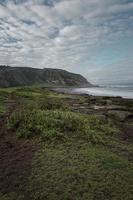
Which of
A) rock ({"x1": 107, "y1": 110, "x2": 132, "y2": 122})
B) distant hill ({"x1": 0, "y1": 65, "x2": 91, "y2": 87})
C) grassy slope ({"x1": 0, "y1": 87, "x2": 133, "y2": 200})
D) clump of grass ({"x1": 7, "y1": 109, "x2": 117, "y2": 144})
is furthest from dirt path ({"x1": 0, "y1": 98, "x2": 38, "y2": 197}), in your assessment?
distant hill ({"x1": 0, "y1": 65, "x2": 91, "y2": 87})

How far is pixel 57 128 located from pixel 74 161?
3.05 meters

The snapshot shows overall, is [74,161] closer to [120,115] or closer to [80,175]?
[80,175]

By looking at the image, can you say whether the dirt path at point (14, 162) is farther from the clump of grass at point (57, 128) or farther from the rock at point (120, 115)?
the rock at point (120, 115)

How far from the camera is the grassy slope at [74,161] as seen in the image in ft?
17.2

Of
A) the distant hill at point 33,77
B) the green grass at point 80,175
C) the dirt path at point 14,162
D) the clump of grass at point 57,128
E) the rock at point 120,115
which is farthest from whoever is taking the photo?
the distant hill at point 33,77

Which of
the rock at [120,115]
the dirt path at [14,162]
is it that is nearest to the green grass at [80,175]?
the dirt path at [14,162]

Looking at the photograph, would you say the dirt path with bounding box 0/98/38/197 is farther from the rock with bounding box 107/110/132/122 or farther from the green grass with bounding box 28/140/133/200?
the rock with bounding box 107/110/132/122

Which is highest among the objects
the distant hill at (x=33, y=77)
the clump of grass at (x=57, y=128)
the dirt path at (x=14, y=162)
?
the distant hill at (x=33, y=77)

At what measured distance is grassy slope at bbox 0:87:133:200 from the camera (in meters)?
5.25

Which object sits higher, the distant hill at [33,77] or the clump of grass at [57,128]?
the distant hill at [33,77]

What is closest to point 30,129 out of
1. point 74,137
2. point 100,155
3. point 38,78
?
point 74,137

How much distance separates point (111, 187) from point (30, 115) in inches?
276

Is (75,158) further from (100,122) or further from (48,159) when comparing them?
(100,122)

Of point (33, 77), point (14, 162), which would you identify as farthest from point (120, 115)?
point (33, 77)
